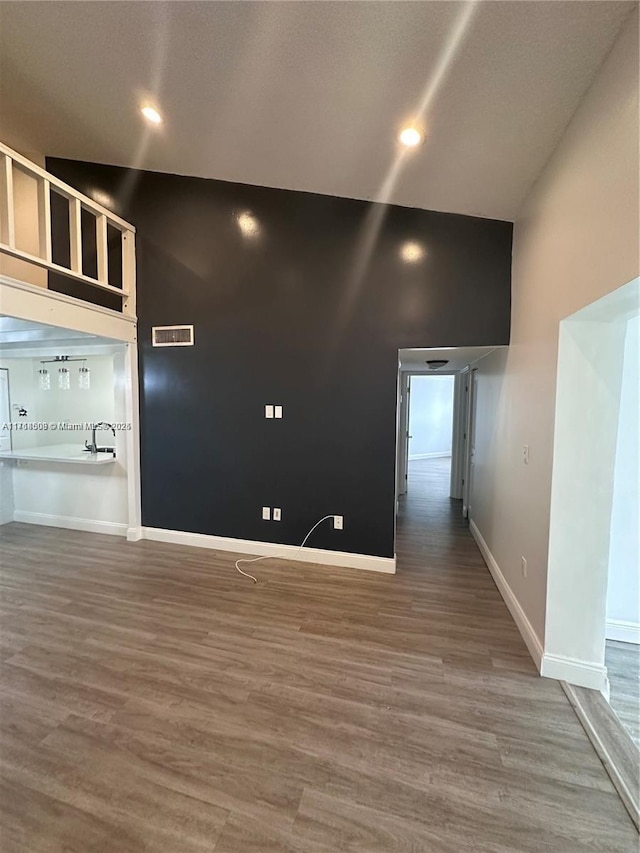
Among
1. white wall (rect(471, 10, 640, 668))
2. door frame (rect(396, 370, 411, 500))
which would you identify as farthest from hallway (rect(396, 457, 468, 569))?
white wall (rect(471, 10, 640, 668))

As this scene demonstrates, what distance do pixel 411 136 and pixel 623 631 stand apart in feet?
11.4

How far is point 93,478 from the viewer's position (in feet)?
13.8

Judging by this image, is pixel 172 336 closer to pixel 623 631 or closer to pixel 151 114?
pixel 151 114

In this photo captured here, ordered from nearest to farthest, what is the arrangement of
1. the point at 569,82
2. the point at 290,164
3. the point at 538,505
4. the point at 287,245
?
the point at 569,82
the point at 538,505
the point at 290,164
the point at 287,245

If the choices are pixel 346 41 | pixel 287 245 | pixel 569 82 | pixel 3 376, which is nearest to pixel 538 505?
pixel 569 82

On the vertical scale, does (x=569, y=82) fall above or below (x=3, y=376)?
above

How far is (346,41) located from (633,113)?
122 cm

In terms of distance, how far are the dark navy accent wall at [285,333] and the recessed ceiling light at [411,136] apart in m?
0.86

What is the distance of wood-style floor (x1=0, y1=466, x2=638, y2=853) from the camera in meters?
1.28

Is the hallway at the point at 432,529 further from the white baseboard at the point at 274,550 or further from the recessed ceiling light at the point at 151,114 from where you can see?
the recessed ceiling light at the point at 151,114

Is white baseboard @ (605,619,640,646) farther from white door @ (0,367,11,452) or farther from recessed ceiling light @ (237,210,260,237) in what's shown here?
white door @ (0,367,11,452)

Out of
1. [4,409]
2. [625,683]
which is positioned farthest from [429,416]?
[4,409]

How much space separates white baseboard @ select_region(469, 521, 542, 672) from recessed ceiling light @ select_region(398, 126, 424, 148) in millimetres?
2978

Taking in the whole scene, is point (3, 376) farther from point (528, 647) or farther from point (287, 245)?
point (528, 647)
